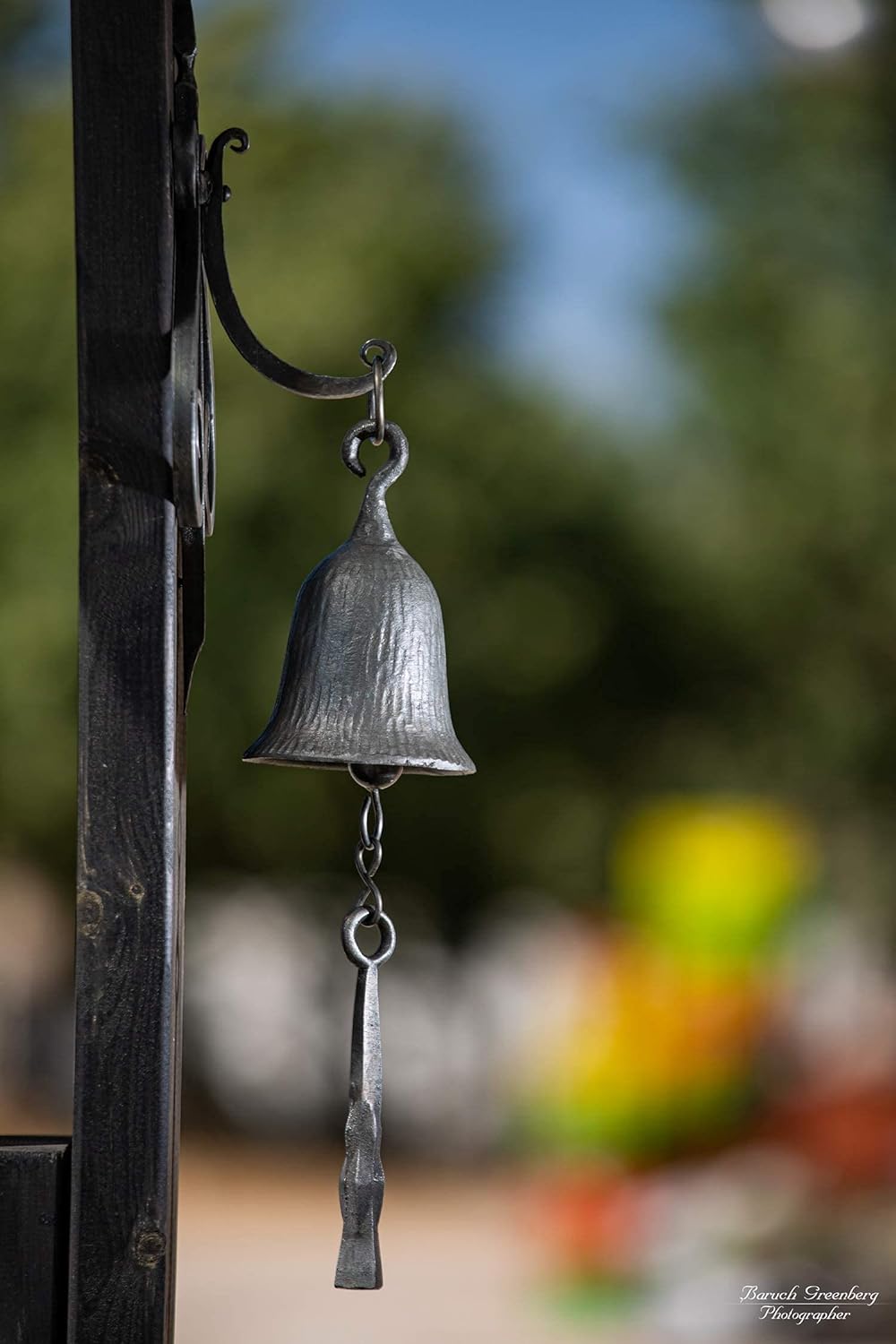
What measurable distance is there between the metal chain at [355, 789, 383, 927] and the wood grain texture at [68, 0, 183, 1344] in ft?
0.45

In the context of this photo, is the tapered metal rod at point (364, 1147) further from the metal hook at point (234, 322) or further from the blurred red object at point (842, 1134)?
the blurred red object at point (842, 1134)

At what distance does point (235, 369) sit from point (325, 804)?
1.52 m

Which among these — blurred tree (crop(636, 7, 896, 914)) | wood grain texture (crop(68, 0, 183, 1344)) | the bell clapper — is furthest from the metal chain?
blurred tree (crop(636, 7, 896, 914))

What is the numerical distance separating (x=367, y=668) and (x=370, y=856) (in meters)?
0.14

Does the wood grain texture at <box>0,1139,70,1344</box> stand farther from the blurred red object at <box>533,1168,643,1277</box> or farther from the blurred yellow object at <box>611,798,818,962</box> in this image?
the blurred yellow object at <box>611,798,818,962</box>

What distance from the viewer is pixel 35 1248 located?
1.01m

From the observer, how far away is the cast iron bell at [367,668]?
3.67ft

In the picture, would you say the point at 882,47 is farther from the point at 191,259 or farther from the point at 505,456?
the point at 191,259

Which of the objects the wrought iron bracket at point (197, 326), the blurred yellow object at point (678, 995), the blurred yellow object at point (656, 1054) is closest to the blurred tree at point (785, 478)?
the blurred yellow object at point (678, 995)

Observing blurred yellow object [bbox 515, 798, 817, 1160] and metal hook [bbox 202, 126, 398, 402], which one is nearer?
metal hook [bbox 202, 126, 398, 402]

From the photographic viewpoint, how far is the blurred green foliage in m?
5.22

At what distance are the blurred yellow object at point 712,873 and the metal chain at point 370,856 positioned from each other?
350 cm

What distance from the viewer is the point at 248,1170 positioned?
17.5ft

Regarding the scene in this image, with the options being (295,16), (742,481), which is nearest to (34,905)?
(742,481)
